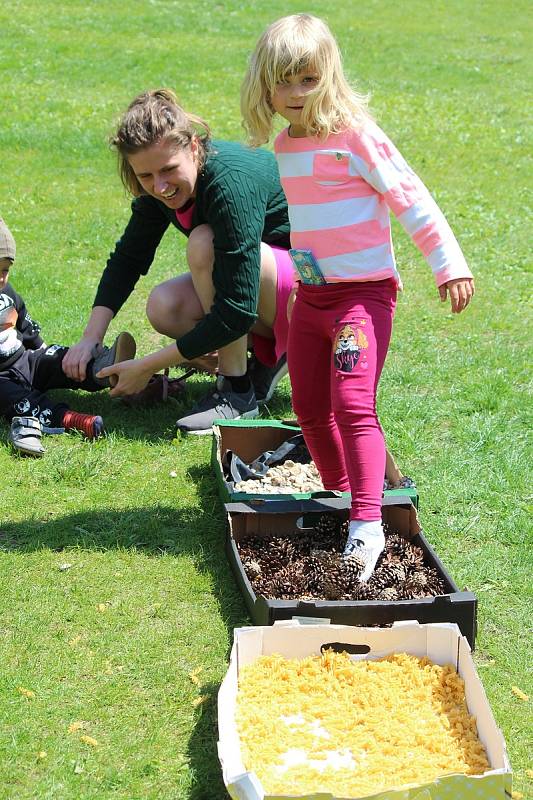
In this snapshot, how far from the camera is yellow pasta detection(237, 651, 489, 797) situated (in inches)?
92.8

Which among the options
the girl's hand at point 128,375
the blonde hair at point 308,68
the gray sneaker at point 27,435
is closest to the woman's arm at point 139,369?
the girl's hand at point 128,375

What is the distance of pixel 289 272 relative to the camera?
4.55m

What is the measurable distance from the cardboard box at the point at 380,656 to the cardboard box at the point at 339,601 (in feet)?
0.33

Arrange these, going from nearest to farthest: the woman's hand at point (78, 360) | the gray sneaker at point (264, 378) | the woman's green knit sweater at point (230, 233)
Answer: the woman's green knit sweater at point (230, 233)
the woman's hand at point (78, 360)
the gray sneaker at point (264, 378)

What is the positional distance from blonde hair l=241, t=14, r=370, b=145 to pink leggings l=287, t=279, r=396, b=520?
0.53 metres

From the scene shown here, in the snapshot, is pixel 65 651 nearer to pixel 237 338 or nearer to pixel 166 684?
pixel 166 684

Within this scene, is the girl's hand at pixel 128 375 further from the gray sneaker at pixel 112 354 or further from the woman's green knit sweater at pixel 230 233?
the woman's green knit sweater at pixel 230 233

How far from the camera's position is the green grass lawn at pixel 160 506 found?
2643mm

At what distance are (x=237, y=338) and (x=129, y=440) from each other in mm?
641

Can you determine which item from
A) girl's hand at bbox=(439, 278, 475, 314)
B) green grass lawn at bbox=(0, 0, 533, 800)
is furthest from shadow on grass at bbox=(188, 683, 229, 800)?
girl's hand at bbox=(439, 278, 475, 314)

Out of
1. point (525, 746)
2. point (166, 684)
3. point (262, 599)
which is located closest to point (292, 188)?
point (262, 599)

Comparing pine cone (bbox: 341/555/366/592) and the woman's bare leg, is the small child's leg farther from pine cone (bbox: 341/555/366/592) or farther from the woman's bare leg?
the woman's bare leg

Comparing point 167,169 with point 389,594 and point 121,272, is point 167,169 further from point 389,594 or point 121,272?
point 389,594

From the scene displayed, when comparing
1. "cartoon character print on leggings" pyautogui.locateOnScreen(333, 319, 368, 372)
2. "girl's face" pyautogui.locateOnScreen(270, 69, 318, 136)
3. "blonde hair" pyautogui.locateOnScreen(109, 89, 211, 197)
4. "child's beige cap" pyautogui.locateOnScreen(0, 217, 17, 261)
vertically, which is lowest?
"cartoon character print on leggings" pyautogui.locateOnScreen(333, 319, 368, 372)
